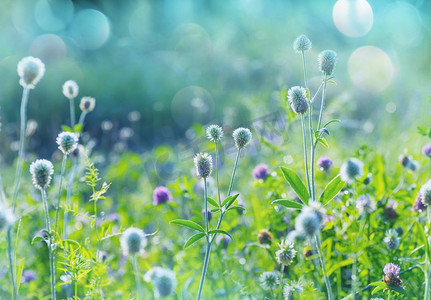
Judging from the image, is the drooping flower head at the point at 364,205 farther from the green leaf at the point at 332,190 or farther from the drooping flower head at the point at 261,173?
the drooping flower head at the point at 261,173

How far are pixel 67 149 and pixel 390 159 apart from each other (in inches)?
82.2

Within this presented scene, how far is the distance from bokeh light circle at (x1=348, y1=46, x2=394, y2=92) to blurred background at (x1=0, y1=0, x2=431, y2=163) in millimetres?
15

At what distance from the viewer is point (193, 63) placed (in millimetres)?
6727

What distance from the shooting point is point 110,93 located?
5957 millimetres

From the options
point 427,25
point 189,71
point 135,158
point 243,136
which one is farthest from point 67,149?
point 427,25

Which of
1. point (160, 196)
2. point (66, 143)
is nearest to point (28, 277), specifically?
point (160, 196)

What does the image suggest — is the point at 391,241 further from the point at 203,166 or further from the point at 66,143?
the point at 66,143

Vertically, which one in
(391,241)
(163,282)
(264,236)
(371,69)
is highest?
(371,69)

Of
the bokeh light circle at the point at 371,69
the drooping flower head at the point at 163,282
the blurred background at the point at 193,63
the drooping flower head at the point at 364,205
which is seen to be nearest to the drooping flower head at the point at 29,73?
the drooping flower head at the point at 163,282

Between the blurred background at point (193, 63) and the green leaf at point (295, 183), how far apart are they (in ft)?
7.61

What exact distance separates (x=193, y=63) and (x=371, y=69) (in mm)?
2427

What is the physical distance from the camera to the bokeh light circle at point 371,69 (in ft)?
20.5

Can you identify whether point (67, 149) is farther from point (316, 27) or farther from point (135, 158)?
point (316, 27)

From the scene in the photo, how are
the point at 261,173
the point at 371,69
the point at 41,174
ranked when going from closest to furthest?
1. the point at 41,174
2. the point at 261,173
3. the point at 371,69
